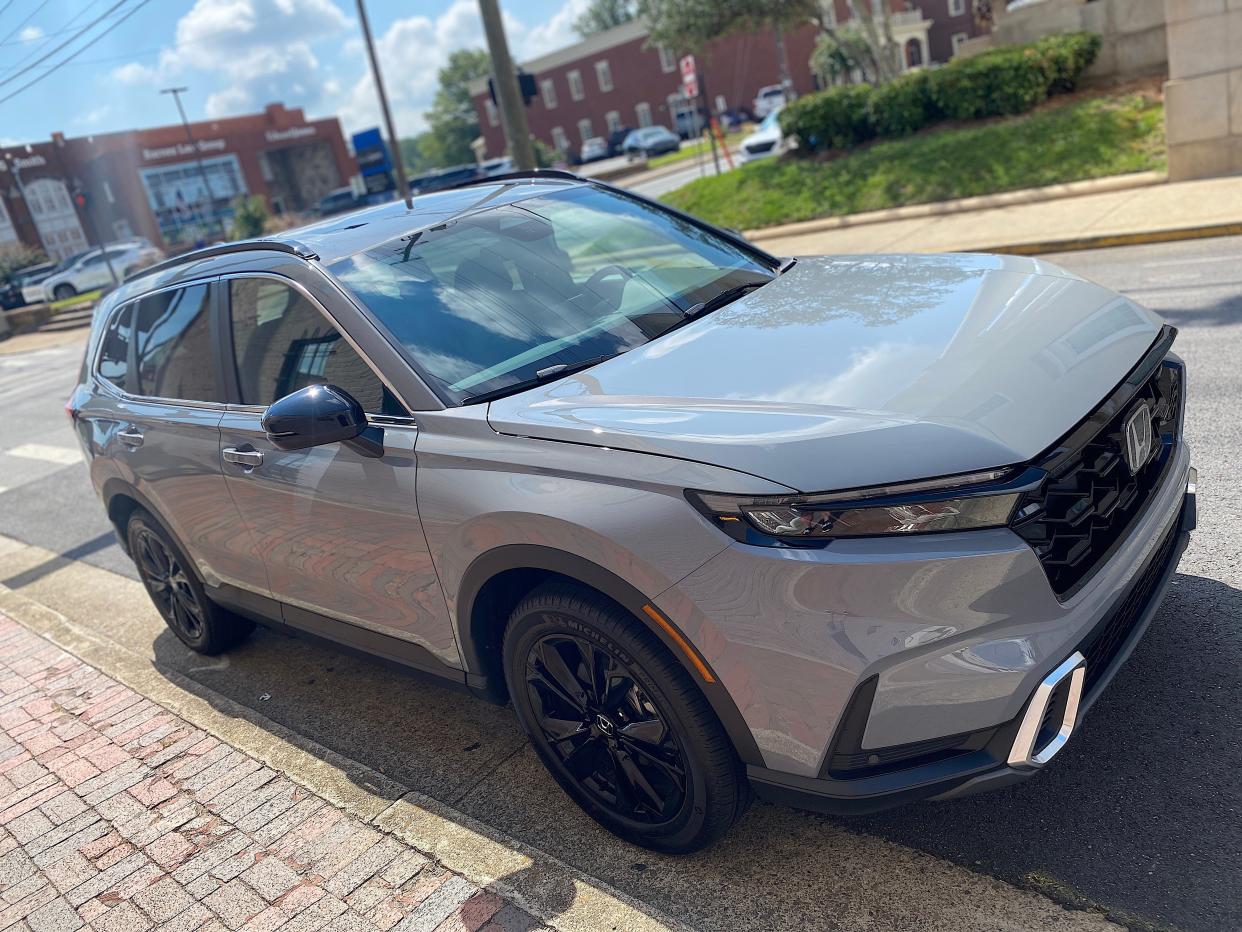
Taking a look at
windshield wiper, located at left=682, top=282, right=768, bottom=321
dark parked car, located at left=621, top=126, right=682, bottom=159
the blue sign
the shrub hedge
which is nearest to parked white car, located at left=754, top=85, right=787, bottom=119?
dark parked car, located at left=621, top=126, right=682, bottom=159

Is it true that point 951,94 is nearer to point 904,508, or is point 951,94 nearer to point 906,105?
point 906,105

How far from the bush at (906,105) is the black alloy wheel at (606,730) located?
Result: 15.5 metres

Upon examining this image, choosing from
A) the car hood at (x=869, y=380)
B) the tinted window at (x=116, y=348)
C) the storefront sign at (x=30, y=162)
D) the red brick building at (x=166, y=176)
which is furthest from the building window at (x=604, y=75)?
the car hood at (x=869, y=380)

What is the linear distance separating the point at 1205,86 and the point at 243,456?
1175 cm

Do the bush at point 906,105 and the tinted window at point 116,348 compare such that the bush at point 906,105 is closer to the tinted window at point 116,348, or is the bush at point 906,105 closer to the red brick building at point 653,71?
the tinted window at point 116,348

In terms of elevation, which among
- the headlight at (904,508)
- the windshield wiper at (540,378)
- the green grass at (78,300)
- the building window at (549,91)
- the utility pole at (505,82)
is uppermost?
the building window at (549,91)

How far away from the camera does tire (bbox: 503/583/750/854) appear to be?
2.63 metres

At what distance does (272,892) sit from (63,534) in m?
6.30

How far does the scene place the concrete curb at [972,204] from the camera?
12.4m

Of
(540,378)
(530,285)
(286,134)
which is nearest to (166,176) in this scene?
(286,134)

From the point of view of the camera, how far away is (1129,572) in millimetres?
2615

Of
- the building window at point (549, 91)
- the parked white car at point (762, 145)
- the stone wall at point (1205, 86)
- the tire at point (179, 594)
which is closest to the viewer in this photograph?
the tire at point (179, 594)

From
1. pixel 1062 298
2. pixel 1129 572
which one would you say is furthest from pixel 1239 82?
pixel 1129 572

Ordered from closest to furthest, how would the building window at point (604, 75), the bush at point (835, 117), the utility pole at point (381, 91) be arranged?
the bush at point (835, 117), the utility pole at point (381, 91), the building window at point (604, 75)
